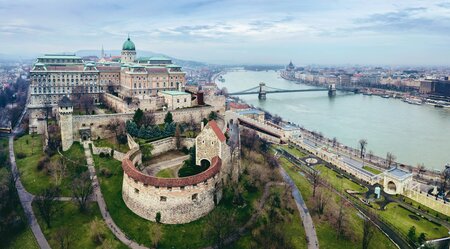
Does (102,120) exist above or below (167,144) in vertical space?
above

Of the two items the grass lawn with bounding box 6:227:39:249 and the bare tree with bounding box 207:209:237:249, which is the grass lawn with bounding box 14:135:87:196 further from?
the bare tree with bounding box 207:209:237:249

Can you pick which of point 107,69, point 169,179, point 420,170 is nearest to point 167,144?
point 169,179

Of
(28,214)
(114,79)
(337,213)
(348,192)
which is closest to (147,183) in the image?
(28,214)

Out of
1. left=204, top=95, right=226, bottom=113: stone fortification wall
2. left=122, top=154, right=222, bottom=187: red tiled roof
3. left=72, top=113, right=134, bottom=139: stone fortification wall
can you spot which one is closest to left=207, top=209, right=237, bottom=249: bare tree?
left=122, top=154, right=222, bottom=187: red tiled roof

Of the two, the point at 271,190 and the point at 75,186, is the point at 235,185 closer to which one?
the point at 271,190

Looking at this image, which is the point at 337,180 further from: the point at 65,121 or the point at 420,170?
the point at 65,121

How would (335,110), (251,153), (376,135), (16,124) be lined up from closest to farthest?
(251,153) < (16,124) < (376,135) < (335,110)
